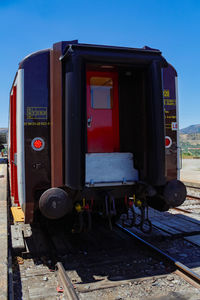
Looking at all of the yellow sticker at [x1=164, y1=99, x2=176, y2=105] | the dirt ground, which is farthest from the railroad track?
the dirt ground

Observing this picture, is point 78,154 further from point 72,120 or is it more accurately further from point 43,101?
point 43,101

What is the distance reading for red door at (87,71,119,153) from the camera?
530 cm

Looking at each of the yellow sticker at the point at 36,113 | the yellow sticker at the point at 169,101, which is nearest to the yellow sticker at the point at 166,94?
the yellow sticker at the point at 169,101

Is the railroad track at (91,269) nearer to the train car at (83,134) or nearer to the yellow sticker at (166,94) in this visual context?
the train car at (83,134)

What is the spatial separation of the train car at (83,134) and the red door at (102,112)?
0.7 inches

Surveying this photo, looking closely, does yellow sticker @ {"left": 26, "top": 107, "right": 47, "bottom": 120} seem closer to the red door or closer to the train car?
the train car

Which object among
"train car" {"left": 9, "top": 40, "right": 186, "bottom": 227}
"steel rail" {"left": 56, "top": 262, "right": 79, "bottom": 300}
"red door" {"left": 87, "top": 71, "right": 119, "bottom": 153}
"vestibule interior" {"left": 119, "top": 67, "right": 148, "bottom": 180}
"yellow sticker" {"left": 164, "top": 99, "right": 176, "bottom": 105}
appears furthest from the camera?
"yellow sticker" {"left": 164, "top": 99, "right": 176, "bottom": 105}

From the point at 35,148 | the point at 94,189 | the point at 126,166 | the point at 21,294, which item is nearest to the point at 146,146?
the point at 126,166

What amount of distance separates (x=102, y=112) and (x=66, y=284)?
2.78 metres

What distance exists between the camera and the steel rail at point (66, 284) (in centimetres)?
370

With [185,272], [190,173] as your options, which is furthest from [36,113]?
[190,173]

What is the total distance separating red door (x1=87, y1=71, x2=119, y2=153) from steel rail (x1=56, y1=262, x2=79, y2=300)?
1.91m

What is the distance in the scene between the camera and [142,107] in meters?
4.95

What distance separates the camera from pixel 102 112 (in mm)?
5383
